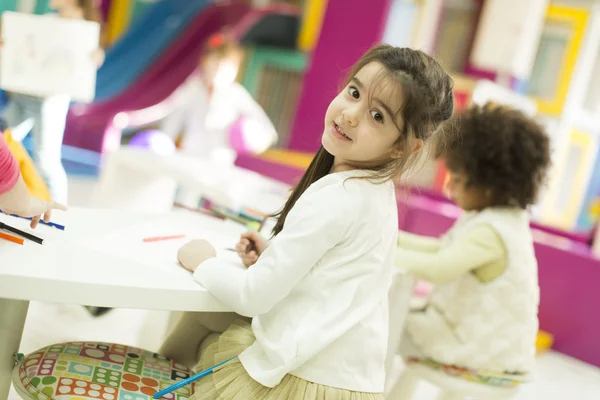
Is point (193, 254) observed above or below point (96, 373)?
above

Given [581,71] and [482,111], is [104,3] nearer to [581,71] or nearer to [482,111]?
[581,71]

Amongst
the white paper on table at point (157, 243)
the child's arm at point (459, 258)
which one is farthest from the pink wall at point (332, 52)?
the white paper on table at point (157, 243)

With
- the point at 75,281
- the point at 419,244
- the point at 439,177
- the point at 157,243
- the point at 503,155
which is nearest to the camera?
the point at 75,281

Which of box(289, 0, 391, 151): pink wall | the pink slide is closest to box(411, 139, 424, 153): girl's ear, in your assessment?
box(289, 0, 391, 151): pink wall

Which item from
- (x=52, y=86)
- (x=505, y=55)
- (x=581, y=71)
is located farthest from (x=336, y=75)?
(x=52, y=86)

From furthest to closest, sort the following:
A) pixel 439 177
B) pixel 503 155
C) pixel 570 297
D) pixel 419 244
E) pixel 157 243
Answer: pixel 439 177 < pixel 570 297 < pixel 419 244 < pixel 503 155 < pixel 157 243

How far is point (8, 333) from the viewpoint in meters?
0.99

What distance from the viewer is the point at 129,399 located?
0.91 m

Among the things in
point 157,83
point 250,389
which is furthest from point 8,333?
point 157,83

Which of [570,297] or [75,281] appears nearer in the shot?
[75,281]

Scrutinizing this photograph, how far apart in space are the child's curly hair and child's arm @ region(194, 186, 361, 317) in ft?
Result: 2.19

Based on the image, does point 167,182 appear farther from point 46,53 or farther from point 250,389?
point 250,389

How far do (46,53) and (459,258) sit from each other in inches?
78.2

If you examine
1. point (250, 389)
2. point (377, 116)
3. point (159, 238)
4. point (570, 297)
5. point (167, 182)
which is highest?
point (377, 116)
